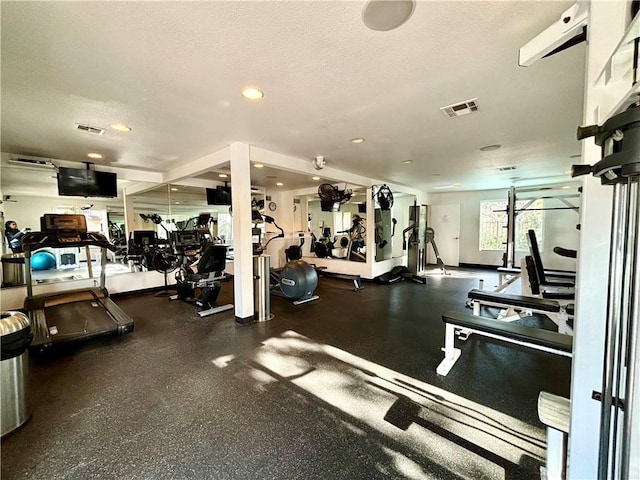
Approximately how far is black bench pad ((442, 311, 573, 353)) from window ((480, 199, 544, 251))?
6272 mm

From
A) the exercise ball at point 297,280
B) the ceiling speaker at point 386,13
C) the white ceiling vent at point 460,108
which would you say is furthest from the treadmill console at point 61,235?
the white ceiling vent at point 460,108

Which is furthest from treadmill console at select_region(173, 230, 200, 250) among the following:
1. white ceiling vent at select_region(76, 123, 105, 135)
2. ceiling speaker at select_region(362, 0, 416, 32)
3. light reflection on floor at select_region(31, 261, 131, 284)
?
ceiling speaker at select_region(362, 0, 416, 32)

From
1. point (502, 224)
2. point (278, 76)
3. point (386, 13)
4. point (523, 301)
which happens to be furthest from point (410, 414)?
point (502, 224)

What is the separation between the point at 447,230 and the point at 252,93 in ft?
27.4

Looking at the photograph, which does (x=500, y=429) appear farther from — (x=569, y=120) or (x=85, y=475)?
(x=569, y=120)

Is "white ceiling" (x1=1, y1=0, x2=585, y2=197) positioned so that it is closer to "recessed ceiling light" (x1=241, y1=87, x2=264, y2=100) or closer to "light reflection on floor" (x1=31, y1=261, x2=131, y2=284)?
"recessed ceiling light" (x1=241, y1=87, x2=264, y2=100)

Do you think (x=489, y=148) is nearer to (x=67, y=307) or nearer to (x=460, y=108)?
(x=460, y=108)

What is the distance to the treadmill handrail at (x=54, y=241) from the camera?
3.46 metres

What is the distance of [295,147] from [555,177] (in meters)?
6.67

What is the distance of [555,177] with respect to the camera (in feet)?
21.3

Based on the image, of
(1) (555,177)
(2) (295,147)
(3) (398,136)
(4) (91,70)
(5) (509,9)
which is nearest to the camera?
(5) (509,9)

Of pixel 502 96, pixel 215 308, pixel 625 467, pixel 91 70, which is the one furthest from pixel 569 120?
pixel 215 308

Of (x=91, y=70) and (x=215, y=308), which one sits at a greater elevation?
(x=91, y=70)

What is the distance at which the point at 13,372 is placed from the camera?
1788 mm
